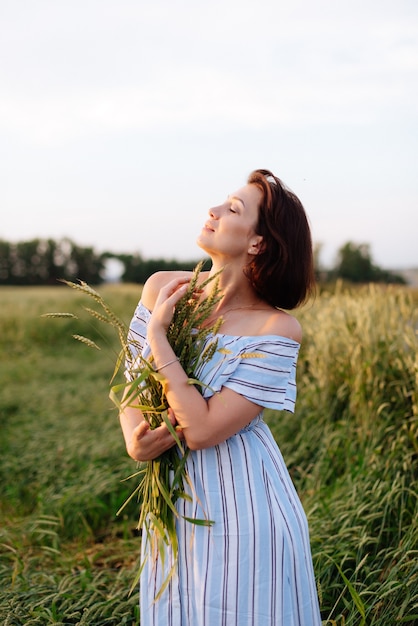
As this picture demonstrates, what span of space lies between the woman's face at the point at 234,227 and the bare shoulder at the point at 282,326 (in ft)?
0.71

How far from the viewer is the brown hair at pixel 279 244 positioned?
69.6 inches

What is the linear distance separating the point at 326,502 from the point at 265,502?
1.65 metres

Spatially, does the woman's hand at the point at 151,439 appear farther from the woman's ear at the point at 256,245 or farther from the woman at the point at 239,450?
the woman's ear at the point at 256,245

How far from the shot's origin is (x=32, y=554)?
3330 millimetres

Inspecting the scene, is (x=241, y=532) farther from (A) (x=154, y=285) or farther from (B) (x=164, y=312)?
(A) (x=154, y=285)

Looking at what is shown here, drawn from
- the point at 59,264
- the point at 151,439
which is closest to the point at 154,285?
the point at 151,439

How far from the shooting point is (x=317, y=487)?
3.53 meters

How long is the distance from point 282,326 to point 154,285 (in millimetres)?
430

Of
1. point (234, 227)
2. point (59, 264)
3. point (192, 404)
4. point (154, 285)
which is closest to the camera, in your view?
point (192, 404)

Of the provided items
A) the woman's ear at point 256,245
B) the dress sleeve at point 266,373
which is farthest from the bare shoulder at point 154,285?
the dress sleeve at point 266,373

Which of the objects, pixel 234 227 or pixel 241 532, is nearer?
pixel 241 532

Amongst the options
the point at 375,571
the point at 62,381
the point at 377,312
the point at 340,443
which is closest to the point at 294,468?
the point at 340,443

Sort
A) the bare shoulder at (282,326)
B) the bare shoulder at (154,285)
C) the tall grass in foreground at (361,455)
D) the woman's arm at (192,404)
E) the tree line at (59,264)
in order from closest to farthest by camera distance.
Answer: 1. the woman's arm at (192,404)
2. the bare shoulder at (282,326)
3. the bare shoulder at (154,285)
4. the tall grass in foreground at (361,455)
5. the tree line at (59,264)

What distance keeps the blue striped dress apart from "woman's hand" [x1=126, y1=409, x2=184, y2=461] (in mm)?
94
